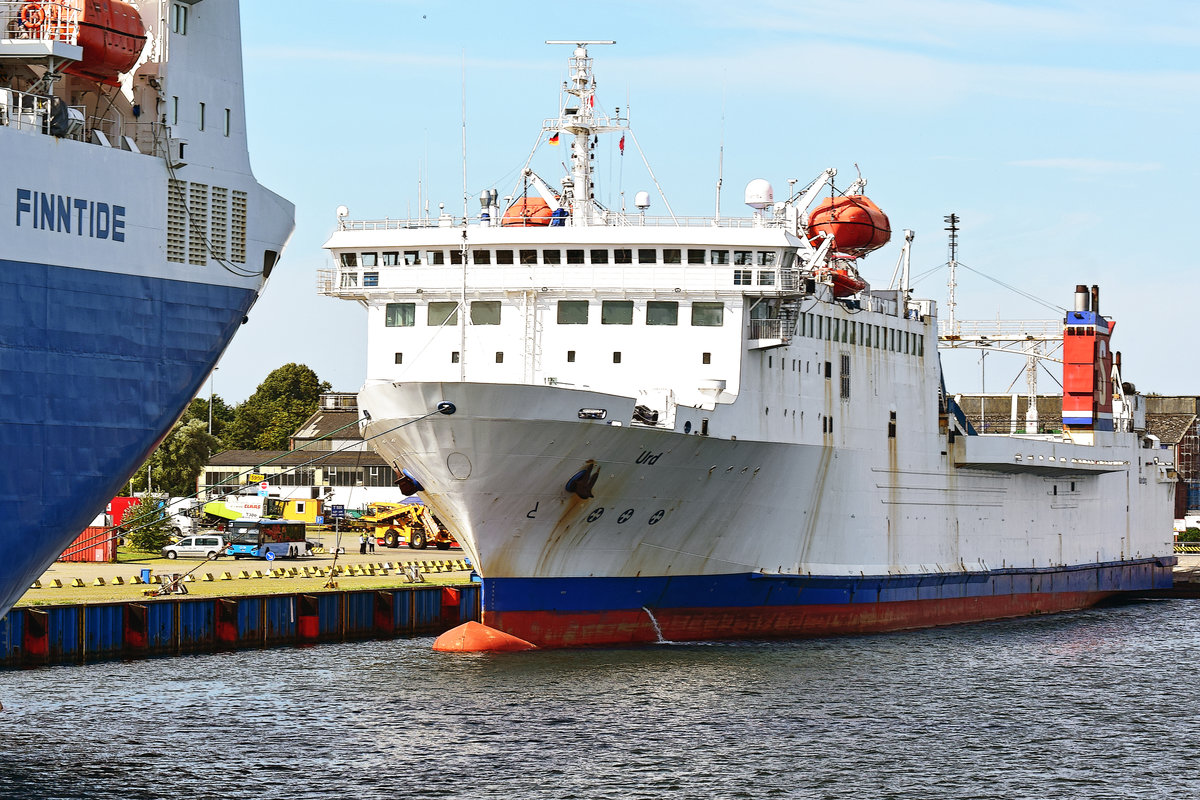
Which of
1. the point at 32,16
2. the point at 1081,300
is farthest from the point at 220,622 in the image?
the point at 1081,300

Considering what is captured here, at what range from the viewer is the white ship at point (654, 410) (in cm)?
3316

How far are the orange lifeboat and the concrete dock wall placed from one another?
1008 cm

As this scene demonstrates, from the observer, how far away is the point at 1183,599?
197 feet

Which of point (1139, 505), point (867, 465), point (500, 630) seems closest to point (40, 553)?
point (500, 630)

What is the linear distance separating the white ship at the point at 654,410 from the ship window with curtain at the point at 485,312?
2.1 inches

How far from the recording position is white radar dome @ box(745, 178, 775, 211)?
3991cm

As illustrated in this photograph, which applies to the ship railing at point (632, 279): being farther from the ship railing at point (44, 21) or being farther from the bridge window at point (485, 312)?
the ship railing at point (44, 21)

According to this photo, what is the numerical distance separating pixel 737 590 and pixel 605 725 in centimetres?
1131

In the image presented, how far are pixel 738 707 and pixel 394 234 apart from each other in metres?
15.0

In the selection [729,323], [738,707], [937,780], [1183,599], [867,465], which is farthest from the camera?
[1183,599]

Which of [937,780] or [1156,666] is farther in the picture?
[1156,666]

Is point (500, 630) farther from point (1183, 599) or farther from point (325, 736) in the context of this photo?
point (1183, 599)

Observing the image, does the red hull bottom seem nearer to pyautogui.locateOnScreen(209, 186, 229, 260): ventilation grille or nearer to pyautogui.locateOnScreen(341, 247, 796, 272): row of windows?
pyautogui.locateOnScreen(341, 247, 796, 272): row of windows

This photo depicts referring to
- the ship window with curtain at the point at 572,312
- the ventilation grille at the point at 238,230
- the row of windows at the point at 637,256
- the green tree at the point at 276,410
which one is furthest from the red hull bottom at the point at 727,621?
the green tree at the point at 276,410
